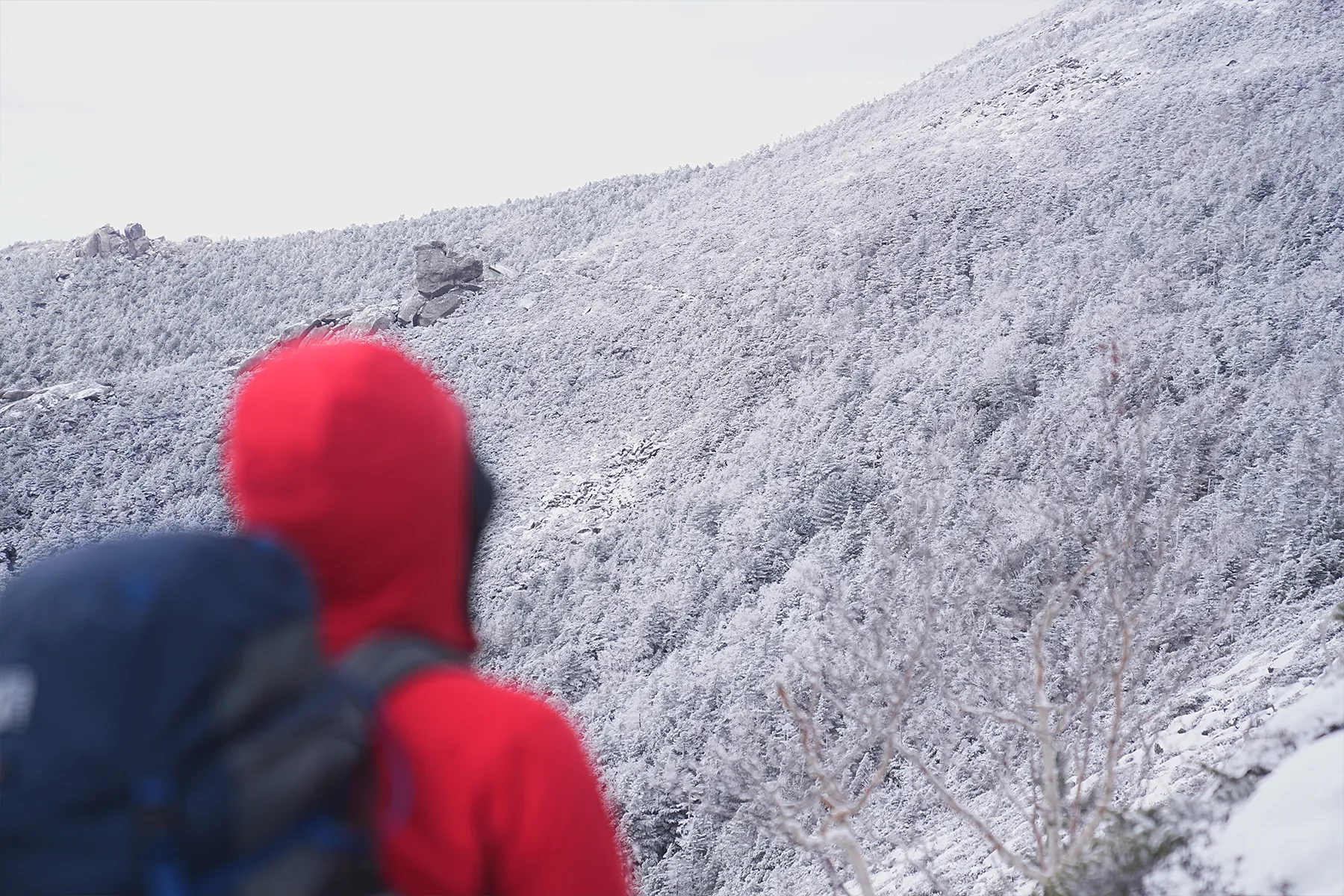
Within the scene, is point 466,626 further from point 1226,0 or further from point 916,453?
point 1226,0

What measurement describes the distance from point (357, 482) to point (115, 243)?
184 feet

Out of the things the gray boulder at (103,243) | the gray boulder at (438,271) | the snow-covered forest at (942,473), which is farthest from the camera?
the gray boulder at (103,243)

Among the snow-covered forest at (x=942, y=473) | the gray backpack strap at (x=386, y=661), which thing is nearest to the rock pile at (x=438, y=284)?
the snow-covered forest at (x=942, y=473)

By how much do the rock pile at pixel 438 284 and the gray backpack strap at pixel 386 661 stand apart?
35474mm

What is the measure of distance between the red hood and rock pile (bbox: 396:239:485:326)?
35.4m

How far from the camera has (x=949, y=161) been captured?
29.6 meters

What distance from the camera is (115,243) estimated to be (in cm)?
4709

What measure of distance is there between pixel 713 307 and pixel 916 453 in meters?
13.9

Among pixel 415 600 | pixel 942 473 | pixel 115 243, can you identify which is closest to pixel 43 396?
pixel 115 243

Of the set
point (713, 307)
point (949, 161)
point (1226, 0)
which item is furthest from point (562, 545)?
point (1226, 0)

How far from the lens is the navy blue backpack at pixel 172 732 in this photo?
838mm

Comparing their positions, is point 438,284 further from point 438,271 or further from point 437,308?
point 437,308

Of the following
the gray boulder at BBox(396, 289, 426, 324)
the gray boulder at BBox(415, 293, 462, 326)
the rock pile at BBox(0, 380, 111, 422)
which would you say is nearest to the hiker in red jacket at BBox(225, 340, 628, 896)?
the gray boulder at BBox(415, 293, 462, 326)

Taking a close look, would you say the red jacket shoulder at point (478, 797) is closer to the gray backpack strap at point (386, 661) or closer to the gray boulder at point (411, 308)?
the gray backpack strap at point (386, 661)
